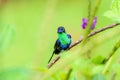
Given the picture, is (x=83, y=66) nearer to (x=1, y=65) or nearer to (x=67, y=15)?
(x=1, y=65)

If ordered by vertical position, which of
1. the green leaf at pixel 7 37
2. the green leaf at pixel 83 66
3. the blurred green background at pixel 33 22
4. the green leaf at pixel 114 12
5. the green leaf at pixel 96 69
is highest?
the green leaf at pixel 114 12

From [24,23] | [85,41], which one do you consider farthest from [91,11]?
[24,23]

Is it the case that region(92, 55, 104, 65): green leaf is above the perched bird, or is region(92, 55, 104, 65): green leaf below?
above

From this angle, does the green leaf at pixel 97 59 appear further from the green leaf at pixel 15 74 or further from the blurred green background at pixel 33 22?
the blurred green background at pixel 33 22

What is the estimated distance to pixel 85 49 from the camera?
38 centimetres

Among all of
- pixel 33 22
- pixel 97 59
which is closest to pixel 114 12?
pixel 97 59

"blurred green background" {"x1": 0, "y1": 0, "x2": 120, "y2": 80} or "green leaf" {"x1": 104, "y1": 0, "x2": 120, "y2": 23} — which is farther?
"blurred green background" {"x1": 0, "y1": 0, "x2": 120, "y2": 80}

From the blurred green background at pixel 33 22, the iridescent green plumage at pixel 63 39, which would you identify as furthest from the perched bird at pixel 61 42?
the blurred green background at pixel 33 22

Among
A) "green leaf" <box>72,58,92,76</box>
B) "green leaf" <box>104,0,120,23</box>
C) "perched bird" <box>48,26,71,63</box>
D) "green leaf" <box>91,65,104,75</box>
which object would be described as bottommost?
"perched bird" <box>48,26,71,63</box>

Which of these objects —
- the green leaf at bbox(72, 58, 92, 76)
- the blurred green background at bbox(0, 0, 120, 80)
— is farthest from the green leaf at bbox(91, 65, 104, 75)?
the blurred green background at bbox(0, 0, 120, 80)

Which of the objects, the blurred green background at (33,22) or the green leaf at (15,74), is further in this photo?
the blurred green background at (33,22)

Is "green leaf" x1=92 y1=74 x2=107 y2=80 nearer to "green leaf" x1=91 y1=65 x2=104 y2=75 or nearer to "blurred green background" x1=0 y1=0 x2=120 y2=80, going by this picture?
"green leaf" x1=91 y1=65 x2=104 y2=75

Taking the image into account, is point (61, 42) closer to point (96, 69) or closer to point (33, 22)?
point (96, 69)

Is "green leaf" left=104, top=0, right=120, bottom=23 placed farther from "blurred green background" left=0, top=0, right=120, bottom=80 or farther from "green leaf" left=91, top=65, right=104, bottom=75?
"blurred green background" left=0, top=0, right=120, bottom=80
